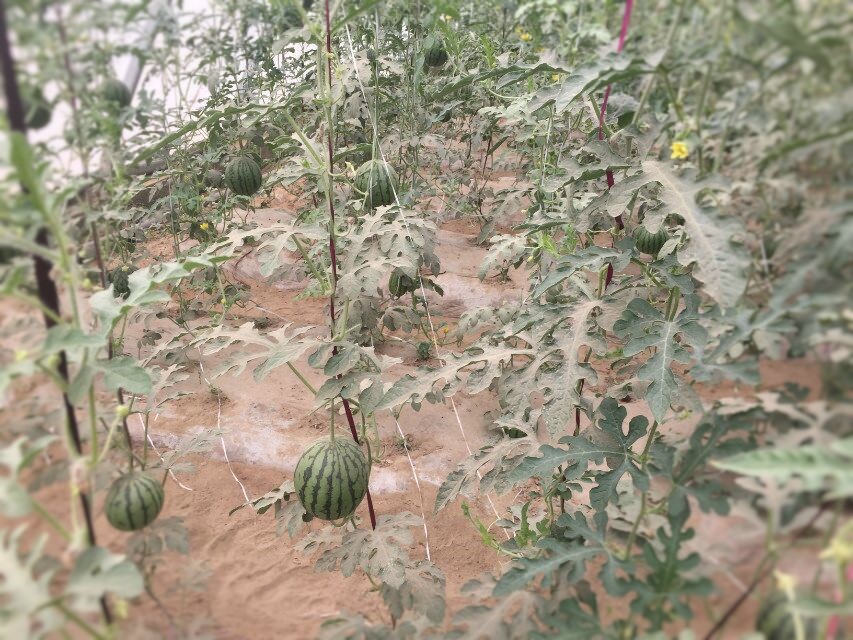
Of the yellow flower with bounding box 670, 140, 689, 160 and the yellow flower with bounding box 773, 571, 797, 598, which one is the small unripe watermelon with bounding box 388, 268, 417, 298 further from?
the yellow flower with bounding box 773, 571, 797, 598

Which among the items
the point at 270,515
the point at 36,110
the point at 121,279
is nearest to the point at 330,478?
the point at 270,515

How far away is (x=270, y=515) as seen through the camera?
3.33m

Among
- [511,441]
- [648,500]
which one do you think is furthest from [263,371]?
[648,500]

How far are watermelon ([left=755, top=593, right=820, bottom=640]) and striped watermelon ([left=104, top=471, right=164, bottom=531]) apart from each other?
1.25m

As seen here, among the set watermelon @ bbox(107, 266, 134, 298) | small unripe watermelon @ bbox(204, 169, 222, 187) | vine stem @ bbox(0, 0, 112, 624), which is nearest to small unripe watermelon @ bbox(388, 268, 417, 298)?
watermelon @ bbox(107, 266, 134, 298)

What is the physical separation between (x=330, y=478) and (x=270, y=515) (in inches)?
45.9

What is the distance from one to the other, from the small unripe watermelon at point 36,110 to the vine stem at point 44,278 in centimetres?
3

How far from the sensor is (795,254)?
1.10 meters

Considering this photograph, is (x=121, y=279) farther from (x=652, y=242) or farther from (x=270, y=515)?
(x=652, y=242)

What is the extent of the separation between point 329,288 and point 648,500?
127 centimetres

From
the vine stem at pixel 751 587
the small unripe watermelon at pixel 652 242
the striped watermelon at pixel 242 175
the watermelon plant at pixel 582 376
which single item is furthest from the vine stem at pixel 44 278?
the striped watermelon at pixel 242 175

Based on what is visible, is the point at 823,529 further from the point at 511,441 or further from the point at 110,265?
the point at 110,265

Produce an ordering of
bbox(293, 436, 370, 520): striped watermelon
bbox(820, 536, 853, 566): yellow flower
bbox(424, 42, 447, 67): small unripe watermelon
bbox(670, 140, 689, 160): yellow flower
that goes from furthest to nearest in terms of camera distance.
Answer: bbox(424, 42, 447, 67): small unripe watermelon, bbox(293, 436, 370, 520): striped watermelon, bbox(670, 140, 689, 160): yellow flower, bbox(820, 536, 853, 566): yellow flower

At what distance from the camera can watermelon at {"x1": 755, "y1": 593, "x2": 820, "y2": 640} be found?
1.03 m
